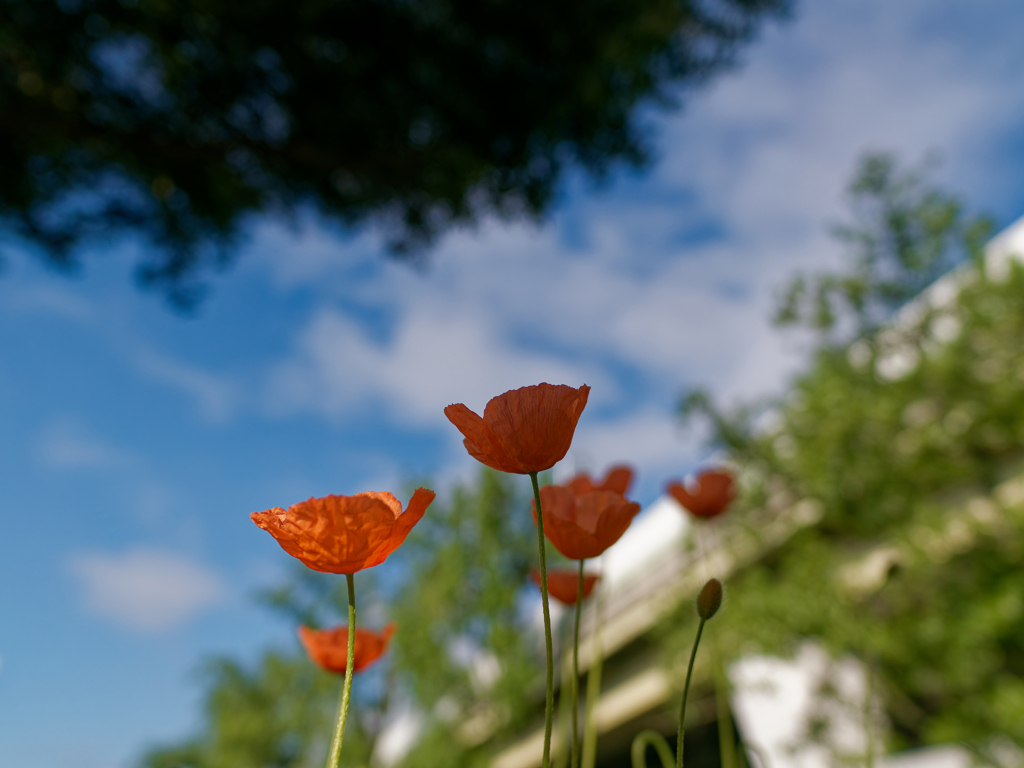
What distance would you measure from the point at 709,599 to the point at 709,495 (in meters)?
0.62

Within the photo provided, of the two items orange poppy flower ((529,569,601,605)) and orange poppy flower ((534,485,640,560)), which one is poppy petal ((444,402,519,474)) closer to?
orange poppy flower ((534,485,640,560))

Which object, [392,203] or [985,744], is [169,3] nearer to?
[392,203]

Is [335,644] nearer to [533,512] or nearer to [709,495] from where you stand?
[533,512]

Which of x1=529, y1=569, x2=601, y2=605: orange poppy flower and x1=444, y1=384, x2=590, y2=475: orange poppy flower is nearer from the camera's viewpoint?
x1=444, y1=384, x2=590, y2=475: orange poppy flower

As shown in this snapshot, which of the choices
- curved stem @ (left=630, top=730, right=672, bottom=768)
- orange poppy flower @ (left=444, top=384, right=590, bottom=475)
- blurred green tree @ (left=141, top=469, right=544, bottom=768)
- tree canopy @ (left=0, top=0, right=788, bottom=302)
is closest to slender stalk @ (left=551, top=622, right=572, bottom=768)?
curved stem @ (left=630, top=730, right=672, bottom=768)

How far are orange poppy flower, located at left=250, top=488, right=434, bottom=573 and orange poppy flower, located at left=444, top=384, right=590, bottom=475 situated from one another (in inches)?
2.7

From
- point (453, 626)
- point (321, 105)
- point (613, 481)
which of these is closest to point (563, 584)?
point (613, 481)

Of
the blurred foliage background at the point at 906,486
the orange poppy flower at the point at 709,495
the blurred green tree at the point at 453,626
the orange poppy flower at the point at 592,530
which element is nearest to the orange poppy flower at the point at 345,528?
the orange poppy flower at the point at 592,530

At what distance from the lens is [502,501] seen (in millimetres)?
11078

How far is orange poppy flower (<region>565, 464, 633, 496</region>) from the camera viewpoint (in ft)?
2.69

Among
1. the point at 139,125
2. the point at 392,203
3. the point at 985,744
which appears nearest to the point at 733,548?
the point at 985,744

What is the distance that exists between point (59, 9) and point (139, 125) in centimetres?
74

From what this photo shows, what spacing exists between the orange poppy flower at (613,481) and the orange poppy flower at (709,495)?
0.90ft

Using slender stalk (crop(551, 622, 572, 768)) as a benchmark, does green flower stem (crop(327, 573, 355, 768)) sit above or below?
below
